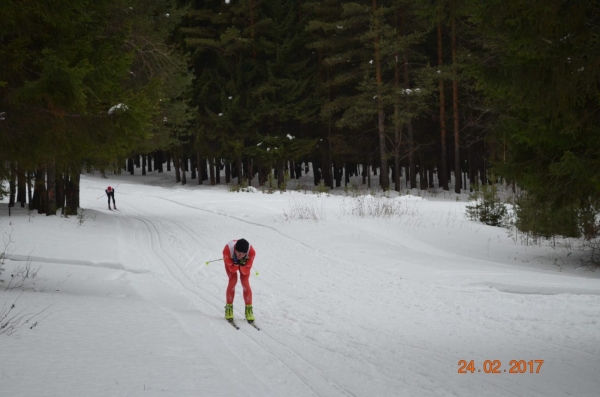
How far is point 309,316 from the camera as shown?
8.00 m

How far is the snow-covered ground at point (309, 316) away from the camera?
→ 5.14 metres

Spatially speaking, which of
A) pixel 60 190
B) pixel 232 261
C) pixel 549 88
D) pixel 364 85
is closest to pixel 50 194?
pixel 60 190

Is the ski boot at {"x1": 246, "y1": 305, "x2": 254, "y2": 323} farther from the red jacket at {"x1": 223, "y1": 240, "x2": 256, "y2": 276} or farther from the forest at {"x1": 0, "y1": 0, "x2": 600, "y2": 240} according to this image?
the forest at {"x1": 0, "y1": 0, "x2": 600, "y2": 240}

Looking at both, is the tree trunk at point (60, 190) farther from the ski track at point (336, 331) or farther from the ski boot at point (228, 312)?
the ski boot at point (228, 312)

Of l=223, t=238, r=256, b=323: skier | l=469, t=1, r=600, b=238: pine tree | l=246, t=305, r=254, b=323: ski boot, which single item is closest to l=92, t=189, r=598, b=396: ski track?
l=246, t=305, r=254, b=323: ski boot

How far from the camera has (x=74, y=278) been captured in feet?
35.7

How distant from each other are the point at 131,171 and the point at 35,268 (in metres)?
57.5
